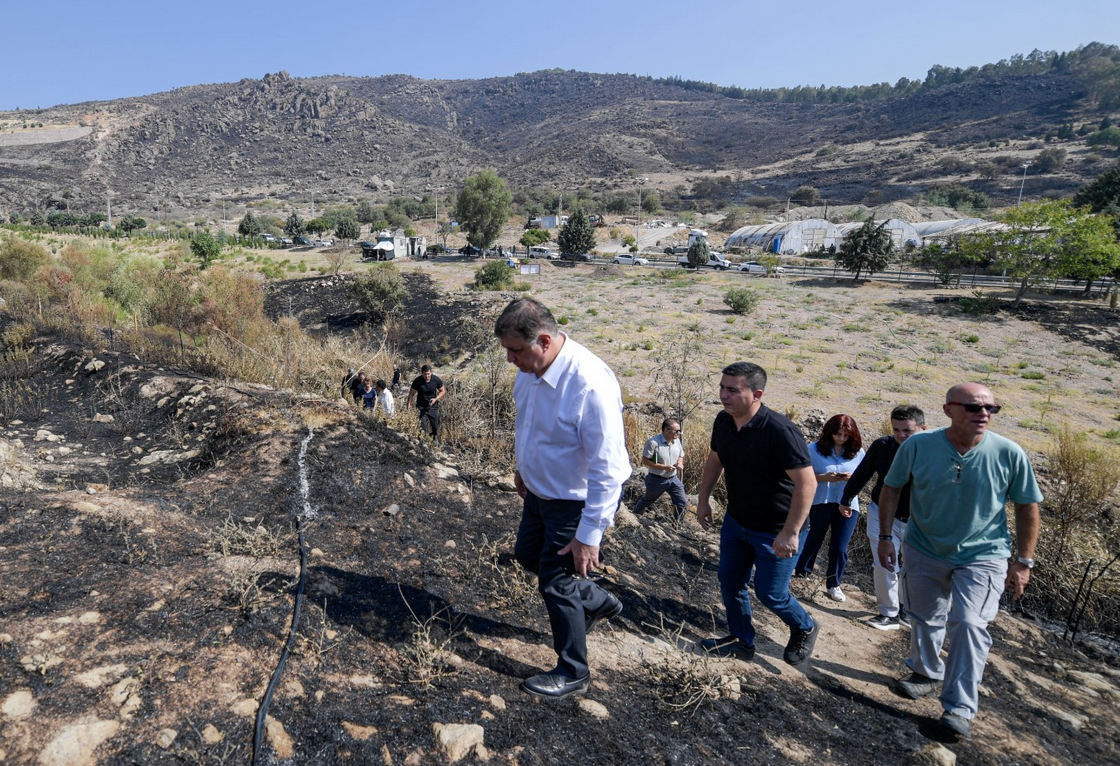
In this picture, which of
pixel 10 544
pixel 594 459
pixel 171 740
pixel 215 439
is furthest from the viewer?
pixel 215 439

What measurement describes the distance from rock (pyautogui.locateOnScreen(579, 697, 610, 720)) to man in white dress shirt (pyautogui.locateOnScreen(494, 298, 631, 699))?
0.05 metres

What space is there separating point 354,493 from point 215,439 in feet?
6.08

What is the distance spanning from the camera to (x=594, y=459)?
7.07 feet

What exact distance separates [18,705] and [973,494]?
371cm

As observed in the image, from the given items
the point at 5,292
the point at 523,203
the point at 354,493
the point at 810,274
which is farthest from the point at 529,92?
the point at 354,493

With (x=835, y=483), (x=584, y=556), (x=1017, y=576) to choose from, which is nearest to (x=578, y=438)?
(x=584, y=556)

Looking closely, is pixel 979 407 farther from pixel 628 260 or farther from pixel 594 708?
pixel 628 260

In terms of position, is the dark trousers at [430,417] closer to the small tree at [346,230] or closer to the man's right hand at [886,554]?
the man's right hand at [886,554]

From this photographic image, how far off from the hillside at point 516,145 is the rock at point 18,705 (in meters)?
79.4

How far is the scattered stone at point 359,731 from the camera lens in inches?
78.5

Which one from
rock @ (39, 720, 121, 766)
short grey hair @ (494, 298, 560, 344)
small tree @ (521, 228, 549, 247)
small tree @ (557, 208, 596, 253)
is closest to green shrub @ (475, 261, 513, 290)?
small tree @ (557, 208, 596, 253)

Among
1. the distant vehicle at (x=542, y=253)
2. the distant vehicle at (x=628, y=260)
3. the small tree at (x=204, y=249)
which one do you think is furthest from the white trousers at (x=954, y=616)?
the distant vehicle at (x=542, y=253)

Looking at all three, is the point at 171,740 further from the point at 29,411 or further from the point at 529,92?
the point at 529,92

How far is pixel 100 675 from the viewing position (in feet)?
6.76
